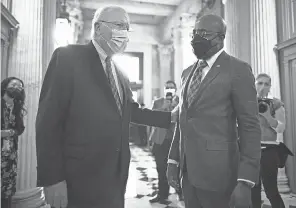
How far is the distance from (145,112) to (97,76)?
0.65 m

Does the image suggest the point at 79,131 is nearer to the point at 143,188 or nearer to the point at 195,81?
the point at 195,81

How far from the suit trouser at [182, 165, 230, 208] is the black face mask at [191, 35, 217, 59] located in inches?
34.9

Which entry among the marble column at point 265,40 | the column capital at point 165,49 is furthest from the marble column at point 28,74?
the column capital at point 165,49

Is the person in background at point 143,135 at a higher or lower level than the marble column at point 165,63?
lower

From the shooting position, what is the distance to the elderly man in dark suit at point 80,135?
1397 millimetres

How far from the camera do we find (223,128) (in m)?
1.70

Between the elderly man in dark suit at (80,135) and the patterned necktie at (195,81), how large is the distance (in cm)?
54

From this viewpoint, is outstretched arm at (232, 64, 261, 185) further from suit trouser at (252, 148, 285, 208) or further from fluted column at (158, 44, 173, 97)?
fluted column at (158, 44, 173, 97)

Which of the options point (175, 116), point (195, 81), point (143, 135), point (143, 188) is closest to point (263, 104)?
point (175, 116)

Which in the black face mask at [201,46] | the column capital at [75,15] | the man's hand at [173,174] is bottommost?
the man's hand at [173,174]

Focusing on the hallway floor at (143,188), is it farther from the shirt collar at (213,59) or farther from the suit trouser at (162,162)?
the shirt collar at (213,59)

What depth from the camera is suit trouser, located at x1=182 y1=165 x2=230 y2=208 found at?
1.67 meters

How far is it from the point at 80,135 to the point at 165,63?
12.2 metres

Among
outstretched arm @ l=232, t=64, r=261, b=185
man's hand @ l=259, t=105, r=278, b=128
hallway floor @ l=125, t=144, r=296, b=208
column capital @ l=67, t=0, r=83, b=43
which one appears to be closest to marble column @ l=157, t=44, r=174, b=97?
column capital @ l=67, t=0, r=83, b=43
